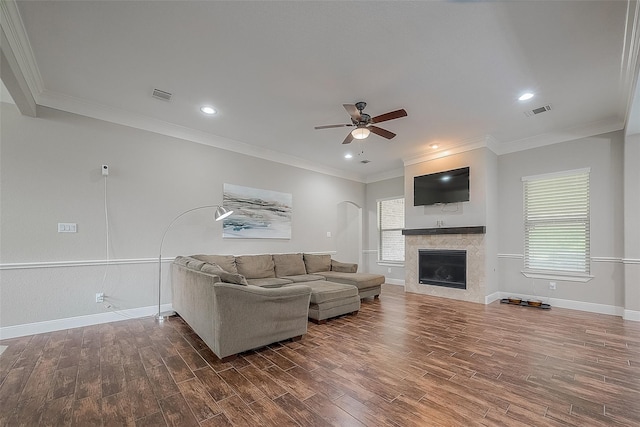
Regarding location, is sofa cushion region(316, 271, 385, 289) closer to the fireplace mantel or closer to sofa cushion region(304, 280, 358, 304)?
sofa cushion region(304, 280, 358, 304)

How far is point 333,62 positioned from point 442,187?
370 centimetres

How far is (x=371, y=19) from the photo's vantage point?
2246mm

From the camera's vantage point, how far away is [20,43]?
97.0 inches

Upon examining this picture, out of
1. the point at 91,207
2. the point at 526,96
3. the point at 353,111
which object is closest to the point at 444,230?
the point at 526,96

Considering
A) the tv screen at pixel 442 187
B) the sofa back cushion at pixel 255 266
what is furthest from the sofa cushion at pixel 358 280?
the tv screen at pixel 442 187

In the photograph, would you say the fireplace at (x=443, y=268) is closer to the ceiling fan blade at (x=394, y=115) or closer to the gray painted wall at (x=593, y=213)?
the gray painted wall at (x=593, y=213)

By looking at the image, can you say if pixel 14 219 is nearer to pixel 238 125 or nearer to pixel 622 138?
pixel 238 125

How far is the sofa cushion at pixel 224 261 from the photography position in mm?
4326

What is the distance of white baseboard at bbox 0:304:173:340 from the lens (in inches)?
123

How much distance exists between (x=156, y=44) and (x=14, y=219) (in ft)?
8.96

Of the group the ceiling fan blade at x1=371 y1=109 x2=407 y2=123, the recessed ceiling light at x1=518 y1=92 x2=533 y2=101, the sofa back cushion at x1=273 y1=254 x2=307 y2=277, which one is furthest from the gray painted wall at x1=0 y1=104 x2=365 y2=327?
the recessed ceiling light at x1=518 y1=92 x2=533 y2=101

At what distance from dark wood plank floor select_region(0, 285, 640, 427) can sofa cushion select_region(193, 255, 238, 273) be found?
1100 millimetres

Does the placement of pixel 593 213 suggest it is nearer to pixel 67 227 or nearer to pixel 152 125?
pixel 152 125

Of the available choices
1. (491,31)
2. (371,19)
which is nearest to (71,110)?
(371,19)
